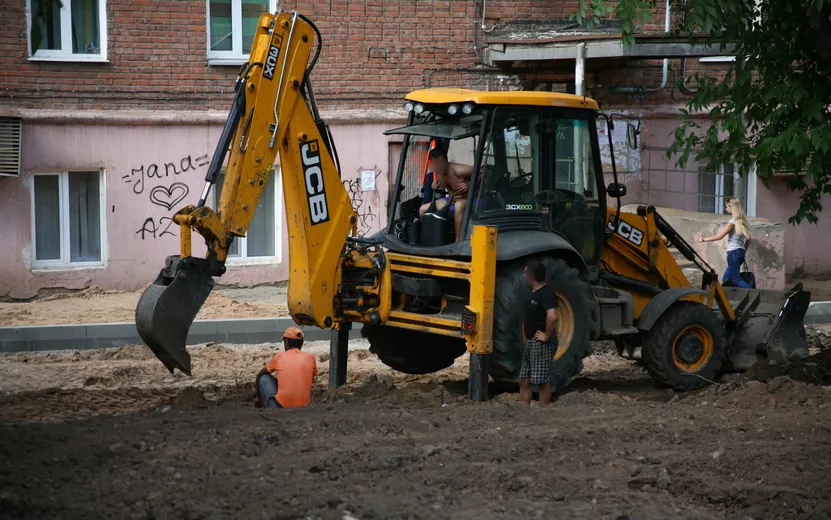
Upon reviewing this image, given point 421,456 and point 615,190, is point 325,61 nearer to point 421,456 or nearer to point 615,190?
point 615,190

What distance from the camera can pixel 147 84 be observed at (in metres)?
16.9

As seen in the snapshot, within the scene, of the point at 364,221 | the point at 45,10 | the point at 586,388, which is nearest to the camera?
the point at 586,388

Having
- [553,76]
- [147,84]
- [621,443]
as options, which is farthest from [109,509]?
[553,76]

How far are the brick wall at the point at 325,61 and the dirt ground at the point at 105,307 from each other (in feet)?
9.38

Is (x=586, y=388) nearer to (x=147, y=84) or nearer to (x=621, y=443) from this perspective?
(x=621, y=443)

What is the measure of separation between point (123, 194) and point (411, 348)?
24.8 ft

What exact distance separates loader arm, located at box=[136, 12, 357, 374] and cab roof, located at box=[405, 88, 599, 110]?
1.01m

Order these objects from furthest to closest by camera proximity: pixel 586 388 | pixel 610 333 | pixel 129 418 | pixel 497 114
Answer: pixel 586 388
pixel 610 333
pixel 497 114
pixel 129 418

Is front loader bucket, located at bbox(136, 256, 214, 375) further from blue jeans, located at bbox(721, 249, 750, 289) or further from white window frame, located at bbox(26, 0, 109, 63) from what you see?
white window frame, located at bbox(26, 0, 109, 63)

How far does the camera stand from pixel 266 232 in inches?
700


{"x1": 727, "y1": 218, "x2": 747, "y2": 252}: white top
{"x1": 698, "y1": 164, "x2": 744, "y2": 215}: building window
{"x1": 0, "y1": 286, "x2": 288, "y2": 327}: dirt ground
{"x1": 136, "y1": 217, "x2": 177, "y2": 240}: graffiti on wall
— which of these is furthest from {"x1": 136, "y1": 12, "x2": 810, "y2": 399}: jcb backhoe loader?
{"x1": 698, "y1": 164, "x2": 744, "y2": 215}: building window

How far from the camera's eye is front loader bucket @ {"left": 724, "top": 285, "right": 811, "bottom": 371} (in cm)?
1129

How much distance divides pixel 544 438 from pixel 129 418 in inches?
123

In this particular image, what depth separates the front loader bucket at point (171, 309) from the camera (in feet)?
28.1
